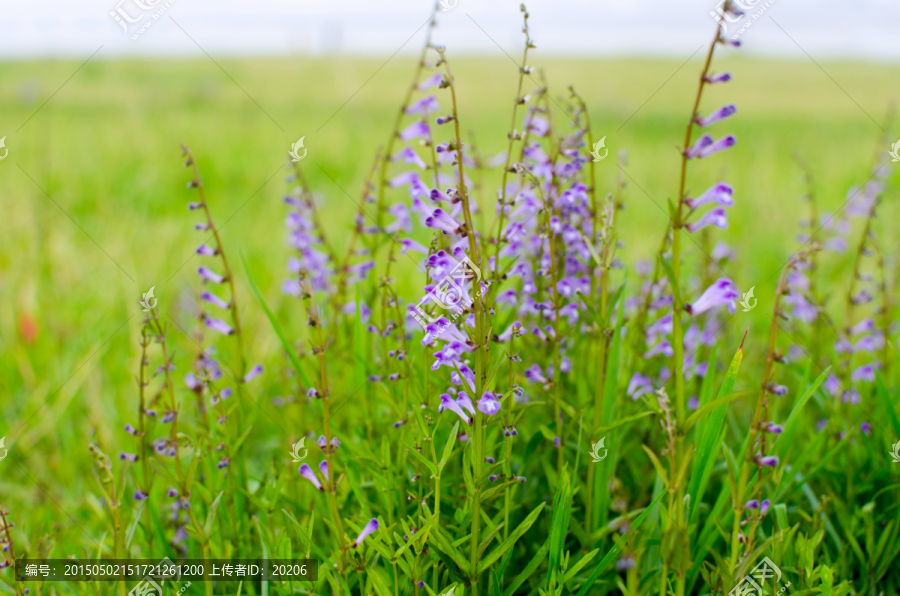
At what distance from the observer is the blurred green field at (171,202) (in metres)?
3.62

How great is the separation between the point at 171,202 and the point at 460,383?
6630 millimetres

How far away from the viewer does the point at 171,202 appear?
719 centimetres

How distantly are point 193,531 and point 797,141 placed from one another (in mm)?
13809

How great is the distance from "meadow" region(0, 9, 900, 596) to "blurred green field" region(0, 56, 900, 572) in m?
0.04

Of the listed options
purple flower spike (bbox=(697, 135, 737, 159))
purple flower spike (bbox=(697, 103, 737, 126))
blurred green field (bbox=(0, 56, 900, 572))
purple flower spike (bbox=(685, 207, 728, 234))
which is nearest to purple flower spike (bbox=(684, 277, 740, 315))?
purple flower spike (bbox=(685, 207, 728, 234))

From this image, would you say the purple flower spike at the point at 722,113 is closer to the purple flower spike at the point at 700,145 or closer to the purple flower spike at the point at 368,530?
the purple flower spike at the point at 700,145

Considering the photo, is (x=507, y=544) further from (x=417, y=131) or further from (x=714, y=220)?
(x=417, y=131)

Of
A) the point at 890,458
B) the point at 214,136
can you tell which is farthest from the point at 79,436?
the point at 214,136

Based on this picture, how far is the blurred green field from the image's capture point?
3625mm

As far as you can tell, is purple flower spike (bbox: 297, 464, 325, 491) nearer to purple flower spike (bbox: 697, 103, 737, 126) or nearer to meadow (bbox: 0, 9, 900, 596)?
meadow (bbox: 0, 9, 900, 596)

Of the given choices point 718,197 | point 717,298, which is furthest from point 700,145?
point 717,298

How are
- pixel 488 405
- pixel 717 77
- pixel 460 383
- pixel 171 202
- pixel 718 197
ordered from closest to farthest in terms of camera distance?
pixel 488 405 < pixel 460 383 < pixel 717 77 < pixel 718 197 < pixel 171 202

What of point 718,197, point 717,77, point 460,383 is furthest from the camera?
point 718,197

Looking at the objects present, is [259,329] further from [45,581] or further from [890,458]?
[890,458]
